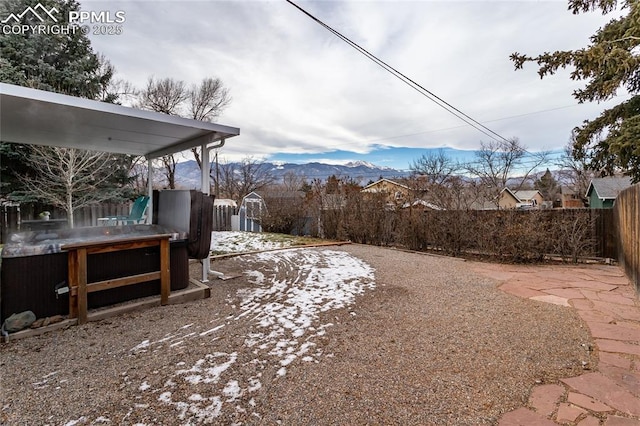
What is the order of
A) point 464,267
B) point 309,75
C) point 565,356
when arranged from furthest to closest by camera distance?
1. point 309,75
2. point 464,267
3. point 565,356

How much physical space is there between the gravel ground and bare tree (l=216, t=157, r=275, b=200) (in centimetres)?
2064

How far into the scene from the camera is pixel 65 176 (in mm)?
8086

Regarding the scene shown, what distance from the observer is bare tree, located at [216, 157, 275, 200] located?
77.7ft

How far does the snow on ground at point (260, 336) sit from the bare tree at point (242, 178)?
1923 cm

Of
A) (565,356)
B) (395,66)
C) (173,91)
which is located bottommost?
(565,356)

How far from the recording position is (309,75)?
→ 25.3 ft

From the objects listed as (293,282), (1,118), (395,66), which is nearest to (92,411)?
(293,282)

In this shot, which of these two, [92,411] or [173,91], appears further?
[173,91]

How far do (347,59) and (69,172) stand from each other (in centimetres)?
770

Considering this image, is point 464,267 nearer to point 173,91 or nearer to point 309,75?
point 309,75

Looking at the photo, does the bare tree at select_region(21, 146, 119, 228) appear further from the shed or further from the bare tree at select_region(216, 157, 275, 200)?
the bare tree at select_region(216, 157, 275, 200)

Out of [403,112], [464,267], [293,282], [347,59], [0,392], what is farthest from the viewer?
[403,112]

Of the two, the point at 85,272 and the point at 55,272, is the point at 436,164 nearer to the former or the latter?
the point at 85,272

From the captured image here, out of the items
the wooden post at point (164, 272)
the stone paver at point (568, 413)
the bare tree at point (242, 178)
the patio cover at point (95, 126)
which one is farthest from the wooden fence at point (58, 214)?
the bare tree at point (242, 178)
